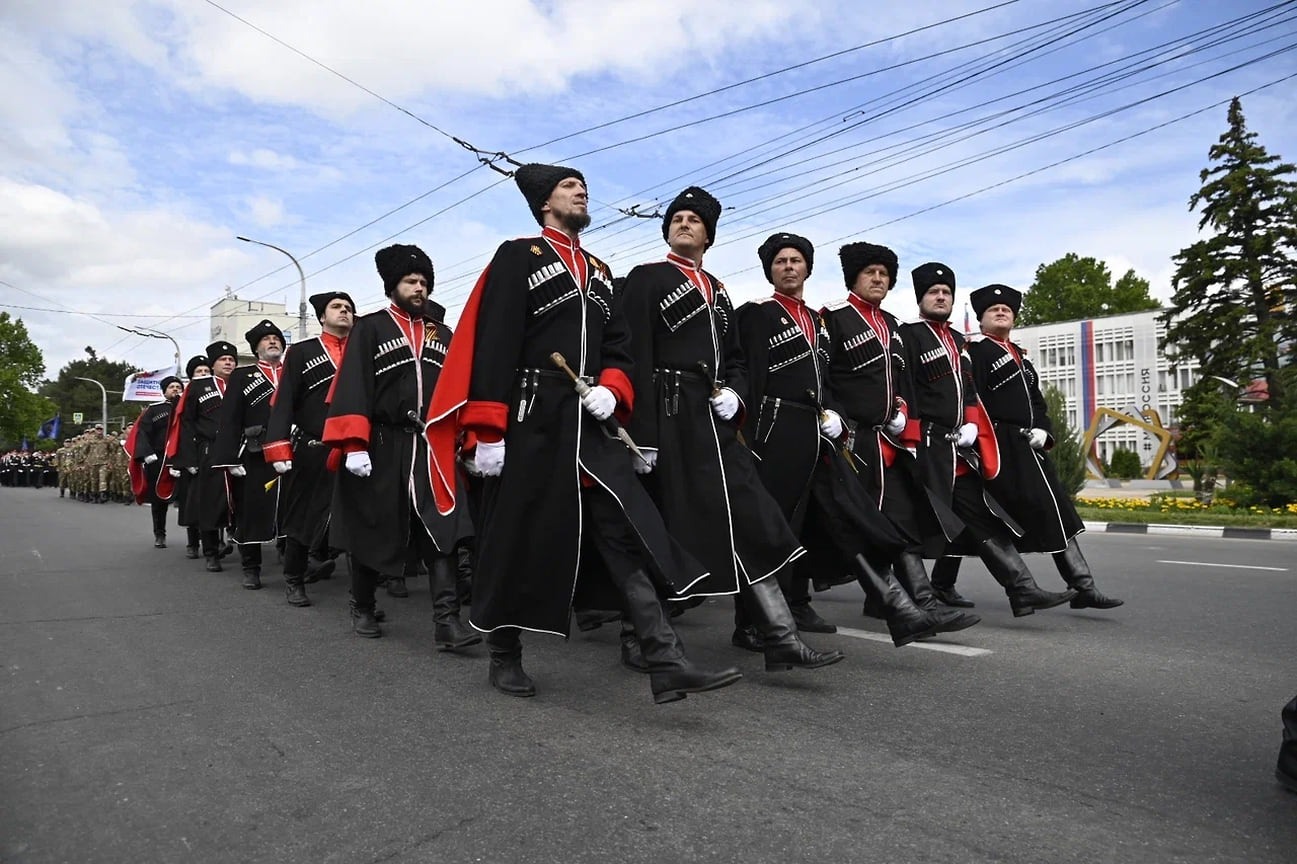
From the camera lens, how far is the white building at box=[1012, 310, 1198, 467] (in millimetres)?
57094

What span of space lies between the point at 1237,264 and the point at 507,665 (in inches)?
1629

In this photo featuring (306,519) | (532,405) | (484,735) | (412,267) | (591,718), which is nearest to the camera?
(484,735)

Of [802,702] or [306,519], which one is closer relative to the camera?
[802,702]

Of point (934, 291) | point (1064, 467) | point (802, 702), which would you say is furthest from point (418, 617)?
point (1064, 467)

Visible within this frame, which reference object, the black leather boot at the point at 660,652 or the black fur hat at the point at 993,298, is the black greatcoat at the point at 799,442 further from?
the black fur hat at the point at 993,298

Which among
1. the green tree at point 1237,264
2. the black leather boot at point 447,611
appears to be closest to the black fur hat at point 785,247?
the black leather boot at point 447,611

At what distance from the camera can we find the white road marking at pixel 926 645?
5.27m

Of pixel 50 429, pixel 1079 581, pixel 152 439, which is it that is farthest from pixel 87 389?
pixel 1079 581

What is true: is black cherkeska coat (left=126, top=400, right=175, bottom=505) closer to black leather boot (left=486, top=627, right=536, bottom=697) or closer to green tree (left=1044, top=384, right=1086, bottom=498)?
black leather boot (left=486, top=627, right=536, bottom=697)

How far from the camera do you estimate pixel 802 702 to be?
4.23 m

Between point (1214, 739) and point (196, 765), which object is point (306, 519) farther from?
point (1214, 739)

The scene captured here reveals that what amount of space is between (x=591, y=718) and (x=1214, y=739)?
7.16ft

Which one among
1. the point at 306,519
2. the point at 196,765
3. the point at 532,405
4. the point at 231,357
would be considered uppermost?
the point at 231,357

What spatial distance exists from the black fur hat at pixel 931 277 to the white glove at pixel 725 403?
235 cm
